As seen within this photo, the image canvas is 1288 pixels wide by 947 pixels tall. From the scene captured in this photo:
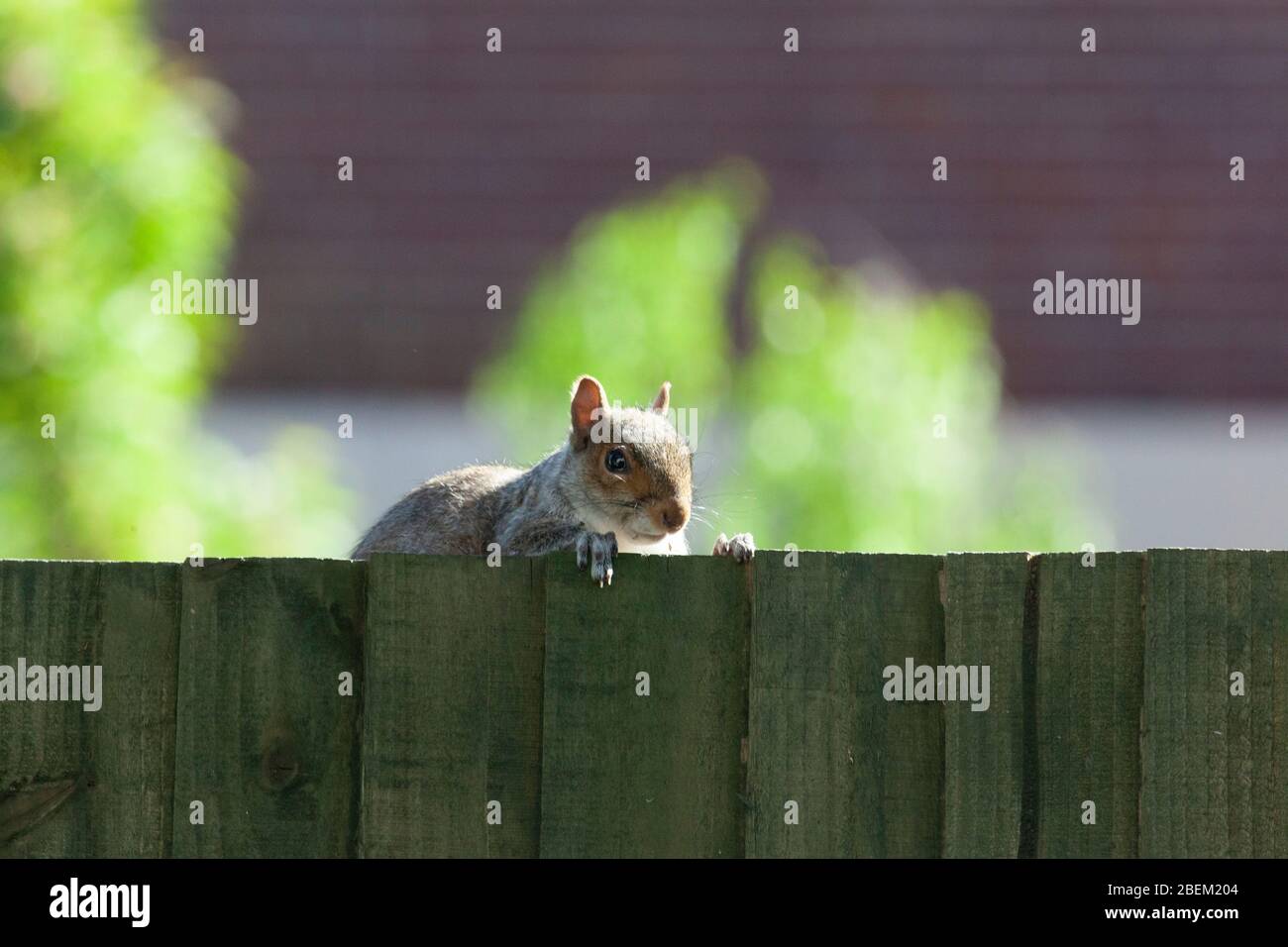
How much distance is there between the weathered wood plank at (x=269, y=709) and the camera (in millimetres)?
3061

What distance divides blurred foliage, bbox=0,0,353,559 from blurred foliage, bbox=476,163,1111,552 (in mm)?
1582

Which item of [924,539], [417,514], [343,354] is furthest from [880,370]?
[343,354]

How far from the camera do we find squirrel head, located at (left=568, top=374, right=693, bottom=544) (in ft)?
13.6

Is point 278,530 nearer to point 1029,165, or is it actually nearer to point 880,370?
point 880,370

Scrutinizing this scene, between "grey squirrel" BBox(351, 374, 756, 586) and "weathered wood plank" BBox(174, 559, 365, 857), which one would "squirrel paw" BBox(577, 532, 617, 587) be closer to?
"weathered wood plank" BBox(174, 559, 365, 857)

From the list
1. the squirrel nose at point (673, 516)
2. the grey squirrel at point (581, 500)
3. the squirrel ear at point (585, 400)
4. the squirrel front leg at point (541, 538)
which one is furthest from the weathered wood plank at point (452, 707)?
the squirrel ear at point (585, 400)

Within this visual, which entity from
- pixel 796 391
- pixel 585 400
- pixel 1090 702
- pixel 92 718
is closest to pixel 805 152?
pixel 796 391

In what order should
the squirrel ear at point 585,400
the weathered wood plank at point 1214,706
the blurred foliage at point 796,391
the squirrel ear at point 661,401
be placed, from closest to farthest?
the weathered wood plank at point 1214,706 < the squirrel ear at point 585,400 < the squirrel ear at point 661,401 < the blurred foliage at point 796,391

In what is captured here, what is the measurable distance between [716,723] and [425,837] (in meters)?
0.55

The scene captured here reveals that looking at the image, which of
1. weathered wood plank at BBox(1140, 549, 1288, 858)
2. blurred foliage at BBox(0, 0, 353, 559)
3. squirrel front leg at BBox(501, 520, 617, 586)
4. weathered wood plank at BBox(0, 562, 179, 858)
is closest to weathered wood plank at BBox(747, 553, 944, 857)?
weathered wood plank at BBox(1140, 549, 1288, 858)

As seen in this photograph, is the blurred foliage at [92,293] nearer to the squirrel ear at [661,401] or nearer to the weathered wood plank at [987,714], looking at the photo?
the squirrel ear at [661,401]

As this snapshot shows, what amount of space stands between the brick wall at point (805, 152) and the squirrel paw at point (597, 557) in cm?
958

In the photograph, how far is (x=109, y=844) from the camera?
3.07 metres

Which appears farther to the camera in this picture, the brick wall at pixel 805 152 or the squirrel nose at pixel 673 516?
the brick wall at pixel 805 152
